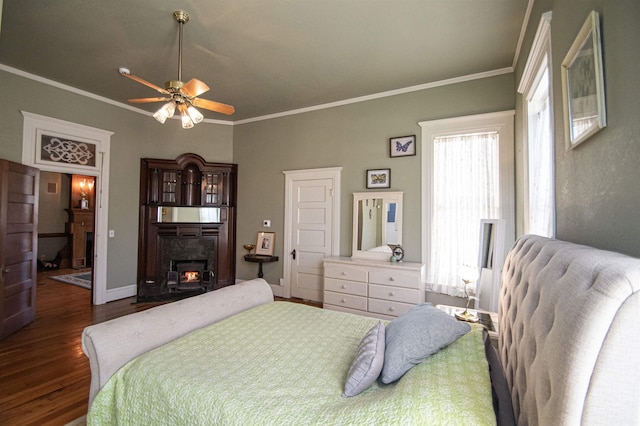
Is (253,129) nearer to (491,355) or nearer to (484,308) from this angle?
(484,308)

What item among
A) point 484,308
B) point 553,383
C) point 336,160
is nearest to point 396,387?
point 553,383

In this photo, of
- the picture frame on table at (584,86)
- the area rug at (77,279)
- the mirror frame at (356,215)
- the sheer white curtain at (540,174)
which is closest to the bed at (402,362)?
the picture frame on table at (584,86)

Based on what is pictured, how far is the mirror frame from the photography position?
3957mm

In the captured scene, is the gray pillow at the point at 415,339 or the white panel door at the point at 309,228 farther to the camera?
the white panel door at the point at 309,228

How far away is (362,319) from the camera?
2141mm

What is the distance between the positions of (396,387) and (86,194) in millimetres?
9475

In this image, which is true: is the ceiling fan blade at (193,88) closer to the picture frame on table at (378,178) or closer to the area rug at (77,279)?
the picture frame on table at (378,178)

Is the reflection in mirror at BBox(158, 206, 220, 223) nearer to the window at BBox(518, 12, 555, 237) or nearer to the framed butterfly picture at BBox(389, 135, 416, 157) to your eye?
the framed butterfly picture at BBox(389, 135, 416, 157)

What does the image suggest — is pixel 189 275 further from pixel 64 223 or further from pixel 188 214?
pixel 64 223

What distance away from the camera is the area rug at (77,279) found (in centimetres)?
562

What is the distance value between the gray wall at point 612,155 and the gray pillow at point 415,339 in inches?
28.0

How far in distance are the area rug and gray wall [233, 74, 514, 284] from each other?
3068 mm

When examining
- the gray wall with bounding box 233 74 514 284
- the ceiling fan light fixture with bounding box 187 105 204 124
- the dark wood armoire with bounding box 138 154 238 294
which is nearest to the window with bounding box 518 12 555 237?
the gray wall with bounding box 233 74 514 284

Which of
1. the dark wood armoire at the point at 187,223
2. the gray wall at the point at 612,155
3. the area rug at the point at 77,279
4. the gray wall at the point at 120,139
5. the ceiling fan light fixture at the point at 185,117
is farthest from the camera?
the area rug at the point at 77,279
